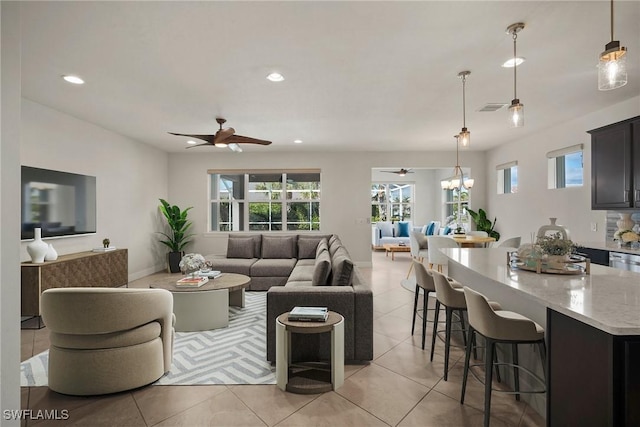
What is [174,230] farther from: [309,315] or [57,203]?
[309,315]

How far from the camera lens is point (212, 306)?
347cm

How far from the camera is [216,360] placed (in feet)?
9.12

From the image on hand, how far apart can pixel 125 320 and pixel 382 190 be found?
9622 millimetres

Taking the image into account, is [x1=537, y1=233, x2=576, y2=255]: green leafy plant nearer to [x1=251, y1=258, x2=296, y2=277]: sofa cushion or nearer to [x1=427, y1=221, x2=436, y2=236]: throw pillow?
[x1=251, y1=258, x2=296, y2=277]: sofa cushion

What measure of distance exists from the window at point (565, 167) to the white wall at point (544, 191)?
3.2 inches

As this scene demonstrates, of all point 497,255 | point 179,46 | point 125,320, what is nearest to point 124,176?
point 179,46

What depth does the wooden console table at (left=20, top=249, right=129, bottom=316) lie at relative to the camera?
3.51 metres

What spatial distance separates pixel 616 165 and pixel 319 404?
168 inches

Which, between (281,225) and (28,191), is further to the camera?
(281,225)

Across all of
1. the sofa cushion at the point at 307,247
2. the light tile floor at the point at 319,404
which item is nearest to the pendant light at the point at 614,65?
the light tile floor at the point at 319,404

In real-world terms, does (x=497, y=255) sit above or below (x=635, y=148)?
below

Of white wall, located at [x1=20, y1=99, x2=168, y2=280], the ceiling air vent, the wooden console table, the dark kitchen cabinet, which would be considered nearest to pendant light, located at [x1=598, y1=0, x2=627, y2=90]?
the ceiling air vent

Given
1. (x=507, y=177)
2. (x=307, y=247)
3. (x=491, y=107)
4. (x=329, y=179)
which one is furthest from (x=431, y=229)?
(x=491, y=107)

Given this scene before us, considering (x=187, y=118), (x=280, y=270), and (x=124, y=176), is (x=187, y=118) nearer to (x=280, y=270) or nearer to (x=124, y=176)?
(x=124, y=176)
